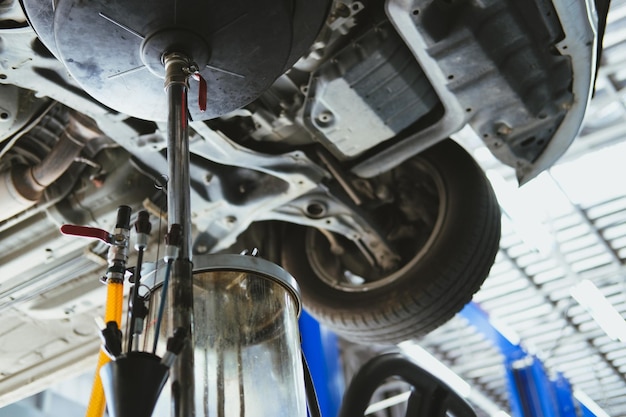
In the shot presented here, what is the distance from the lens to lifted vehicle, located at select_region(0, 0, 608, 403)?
2.13 metres

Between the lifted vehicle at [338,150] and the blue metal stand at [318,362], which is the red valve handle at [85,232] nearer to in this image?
the lifted vehicle at [338,150]

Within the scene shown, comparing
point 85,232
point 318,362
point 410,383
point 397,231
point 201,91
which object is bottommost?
point 410,383

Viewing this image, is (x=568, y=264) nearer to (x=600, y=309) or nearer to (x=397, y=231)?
(x=600, y=309)

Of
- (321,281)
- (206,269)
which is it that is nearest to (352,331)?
(321,281)

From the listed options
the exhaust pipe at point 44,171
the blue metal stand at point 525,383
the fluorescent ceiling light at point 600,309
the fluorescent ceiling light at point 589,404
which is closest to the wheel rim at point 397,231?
the exhaust pipe at point 44,171

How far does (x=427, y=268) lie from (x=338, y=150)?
53cm

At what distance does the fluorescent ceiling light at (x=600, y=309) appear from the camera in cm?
774

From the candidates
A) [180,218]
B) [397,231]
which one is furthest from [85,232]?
[397,231]

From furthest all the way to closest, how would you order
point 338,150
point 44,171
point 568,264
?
point 568,264, point 338,150, point 44,171

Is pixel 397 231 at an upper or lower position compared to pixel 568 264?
lower

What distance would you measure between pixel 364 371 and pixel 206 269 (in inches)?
14.7

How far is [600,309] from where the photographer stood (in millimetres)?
8164

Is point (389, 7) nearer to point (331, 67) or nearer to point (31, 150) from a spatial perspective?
point (331, 67)

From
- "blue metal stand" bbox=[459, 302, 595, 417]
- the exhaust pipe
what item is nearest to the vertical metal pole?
the exhaust pipe
